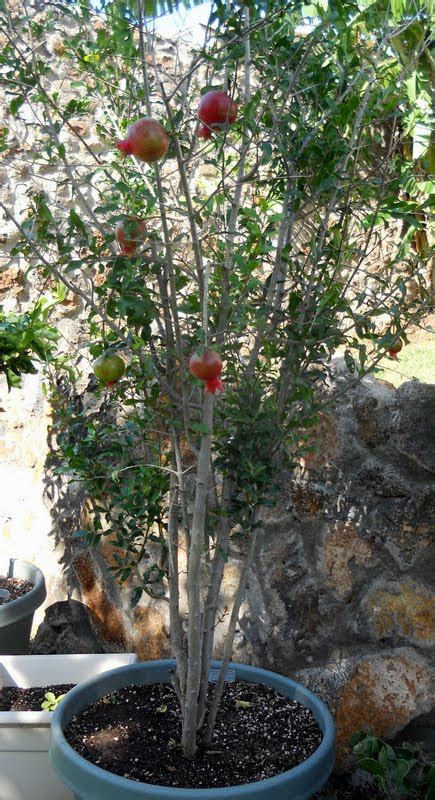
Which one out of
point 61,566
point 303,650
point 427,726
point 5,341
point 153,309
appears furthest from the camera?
point 61,566

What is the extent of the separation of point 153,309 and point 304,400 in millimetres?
368

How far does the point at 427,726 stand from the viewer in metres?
1.87

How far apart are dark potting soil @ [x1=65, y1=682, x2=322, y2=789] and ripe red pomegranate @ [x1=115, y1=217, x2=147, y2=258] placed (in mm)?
1011

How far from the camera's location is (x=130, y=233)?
1.32 metres

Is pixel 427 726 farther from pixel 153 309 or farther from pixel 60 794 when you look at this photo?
pixel 153 309

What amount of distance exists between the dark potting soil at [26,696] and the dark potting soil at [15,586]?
0.33m

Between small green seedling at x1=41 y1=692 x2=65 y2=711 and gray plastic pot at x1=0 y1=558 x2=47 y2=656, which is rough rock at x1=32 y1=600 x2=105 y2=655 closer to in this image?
gray plastic pot at x1=0 y1=558 x2=47 y2=656

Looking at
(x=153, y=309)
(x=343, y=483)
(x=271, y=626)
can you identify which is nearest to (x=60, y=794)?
(x=271, y=626)

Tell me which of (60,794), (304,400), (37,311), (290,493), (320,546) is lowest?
(60,794)

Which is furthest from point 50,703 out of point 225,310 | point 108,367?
point 225,310

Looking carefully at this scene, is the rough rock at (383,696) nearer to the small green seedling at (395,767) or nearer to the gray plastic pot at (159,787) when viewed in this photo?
the small green seedling at (395,767)

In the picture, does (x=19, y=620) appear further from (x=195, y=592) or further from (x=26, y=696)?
(x=195, y=592)

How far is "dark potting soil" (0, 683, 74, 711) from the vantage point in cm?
216

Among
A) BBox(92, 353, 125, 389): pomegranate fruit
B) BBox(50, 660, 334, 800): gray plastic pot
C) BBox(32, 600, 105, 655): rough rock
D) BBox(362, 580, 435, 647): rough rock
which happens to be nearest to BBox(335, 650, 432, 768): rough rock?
BBox(362, 580, 435, 647): rough rock
